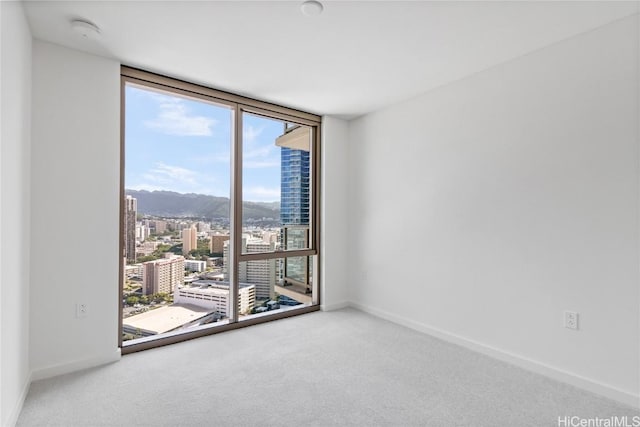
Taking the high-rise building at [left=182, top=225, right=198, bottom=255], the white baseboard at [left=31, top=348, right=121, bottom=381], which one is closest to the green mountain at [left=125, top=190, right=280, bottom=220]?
the high-rise building at [left=182, top=225, right=198, bottom=255]

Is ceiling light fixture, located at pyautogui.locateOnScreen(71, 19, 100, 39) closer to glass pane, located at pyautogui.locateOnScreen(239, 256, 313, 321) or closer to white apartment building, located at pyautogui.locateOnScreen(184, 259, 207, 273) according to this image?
white apartment building, located at pyautogui.locateOnScreen(184, 259, 207, 273)

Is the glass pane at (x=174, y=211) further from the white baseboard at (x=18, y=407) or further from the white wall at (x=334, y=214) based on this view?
the white wall at (x=334, y=214)

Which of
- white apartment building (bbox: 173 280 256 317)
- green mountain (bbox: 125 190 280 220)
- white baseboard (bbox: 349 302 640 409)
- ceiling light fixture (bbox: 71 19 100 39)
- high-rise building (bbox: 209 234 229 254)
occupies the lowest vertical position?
white baseboard (bbox: 349 302 640 409)

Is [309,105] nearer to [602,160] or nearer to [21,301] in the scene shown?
[602,160]

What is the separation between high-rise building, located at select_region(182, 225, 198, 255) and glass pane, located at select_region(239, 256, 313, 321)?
0.55 m

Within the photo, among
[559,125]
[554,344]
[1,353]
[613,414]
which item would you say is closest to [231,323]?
[1,353]

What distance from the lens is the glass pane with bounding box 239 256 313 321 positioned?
3.53 meters

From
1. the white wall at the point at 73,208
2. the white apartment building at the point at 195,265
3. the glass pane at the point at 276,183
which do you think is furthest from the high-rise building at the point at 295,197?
the white wall at the point at 73,208

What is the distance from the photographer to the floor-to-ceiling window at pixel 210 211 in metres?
2.86

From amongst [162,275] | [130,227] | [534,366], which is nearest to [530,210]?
[534,366]

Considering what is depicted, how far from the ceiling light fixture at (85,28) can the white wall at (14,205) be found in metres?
0.26

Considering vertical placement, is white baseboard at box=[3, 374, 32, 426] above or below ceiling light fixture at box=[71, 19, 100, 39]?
below

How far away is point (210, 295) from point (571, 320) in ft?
10.1

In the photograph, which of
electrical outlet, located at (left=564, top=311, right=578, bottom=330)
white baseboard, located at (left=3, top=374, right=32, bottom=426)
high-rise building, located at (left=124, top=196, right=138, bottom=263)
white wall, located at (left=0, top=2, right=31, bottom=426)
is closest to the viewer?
white wall, located at (left=0, top=2, right=31, bottom=426)
